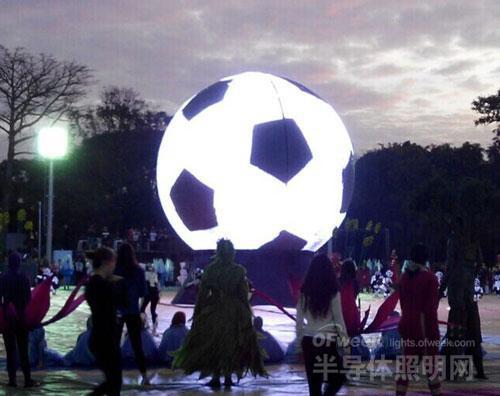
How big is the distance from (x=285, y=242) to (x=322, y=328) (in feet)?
24.1

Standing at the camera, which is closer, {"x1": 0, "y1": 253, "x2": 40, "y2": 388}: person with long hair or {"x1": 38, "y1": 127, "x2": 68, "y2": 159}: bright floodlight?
{"x1": 0, "y1": 253, "x2": 40, "y2": 388}: person with long hair

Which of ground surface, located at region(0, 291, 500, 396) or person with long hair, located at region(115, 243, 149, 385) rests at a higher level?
person with long hair, located at region(115, 243, 149, 385)

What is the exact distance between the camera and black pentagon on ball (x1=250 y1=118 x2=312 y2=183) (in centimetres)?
1462

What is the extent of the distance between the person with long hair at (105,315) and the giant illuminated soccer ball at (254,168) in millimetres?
6529

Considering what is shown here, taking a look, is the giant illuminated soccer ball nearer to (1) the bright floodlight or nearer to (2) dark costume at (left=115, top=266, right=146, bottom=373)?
(2) dark costume at (left=115, top=266, right=146, bottom=373)

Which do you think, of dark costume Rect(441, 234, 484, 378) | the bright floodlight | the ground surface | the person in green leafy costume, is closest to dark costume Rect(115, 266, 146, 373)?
the ground surface

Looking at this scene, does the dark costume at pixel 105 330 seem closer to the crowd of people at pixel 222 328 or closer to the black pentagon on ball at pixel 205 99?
the crowd of people at pixel 222 328

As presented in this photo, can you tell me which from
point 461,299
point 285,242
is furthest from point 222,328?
point 285,242

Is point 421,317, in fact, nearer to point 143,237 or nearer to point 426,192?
point 426,192

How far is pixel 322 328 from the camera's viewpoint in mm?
7617

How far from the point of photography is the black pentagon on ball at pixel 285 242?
14.8 m

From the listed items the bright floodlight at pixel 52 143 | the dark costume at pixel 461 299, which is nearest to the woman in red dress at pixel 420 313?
the dark costume at pixel 461 299

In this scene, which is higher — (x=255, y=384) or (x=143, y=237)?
(x=143, y=237)

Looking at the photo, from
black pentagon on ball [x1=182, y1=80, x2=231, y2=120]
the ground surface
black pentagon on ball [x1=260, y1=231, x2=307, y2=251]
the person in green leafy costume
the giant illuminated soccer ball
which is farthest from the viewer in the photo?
black pentagon on ball [x1=182, y1=80, x2=231, y2=120]
